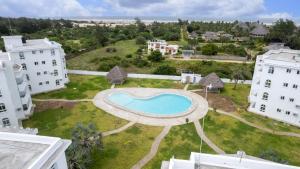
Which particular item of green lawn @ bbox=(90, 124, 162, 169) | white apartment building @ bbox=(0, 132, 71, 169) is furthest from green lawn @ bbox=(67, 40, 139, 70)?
white apartment building @ bbox=(0, 132, 71, 169)

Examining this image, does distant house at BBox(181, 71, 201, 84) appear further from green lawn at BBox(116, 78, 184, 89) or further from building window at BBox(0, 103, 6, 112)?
building window at BBox(0, 103, 6, 112)

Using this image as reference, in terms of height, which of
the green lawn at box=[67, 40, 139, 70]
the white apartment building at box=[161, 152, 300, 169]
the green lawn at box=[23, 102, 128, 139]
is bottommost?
the green lawn at box=[23, 102, 128, 139]

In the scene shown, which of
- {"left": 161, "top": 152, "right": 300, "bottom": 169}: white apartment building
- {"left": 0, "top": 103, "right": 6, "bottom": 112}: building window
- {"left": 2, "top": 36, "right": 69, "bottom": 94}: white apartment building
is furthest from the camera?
{"left": 2, "top": 36, "right": 69, "bottom": 94}: white apartment building

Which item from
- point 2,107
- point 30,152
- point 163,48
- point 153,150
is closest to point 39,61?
point 2,107

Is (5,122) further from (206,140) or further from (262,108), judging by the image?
(262,108)

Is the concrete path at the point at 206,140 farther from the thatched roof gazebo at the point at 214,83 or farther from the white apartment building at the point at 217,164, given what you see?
the white apartment building at the point at 217,164

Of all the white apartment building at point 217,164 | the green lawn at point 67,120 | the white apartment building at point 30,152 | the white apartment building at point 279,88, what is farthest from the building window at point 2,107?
the white apartment building at point 279,88

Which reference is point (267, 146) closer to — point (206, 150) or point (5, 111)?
point (206, 150)
